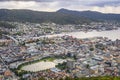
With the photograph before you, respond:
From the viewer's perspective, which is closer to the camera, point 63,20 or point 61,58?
point 61,58

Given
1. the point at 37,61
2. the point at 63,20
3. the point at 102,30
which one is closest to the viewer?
the point at 37,61

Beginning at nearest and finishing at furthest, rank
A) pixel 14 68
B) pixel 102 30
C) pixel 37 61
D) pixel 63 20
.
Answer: pixel 14 68
pixel 37 61
pixel 102 30
pixel 63 20

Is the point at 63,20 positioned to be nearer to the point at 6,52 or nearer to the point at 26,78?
the point at 6,52

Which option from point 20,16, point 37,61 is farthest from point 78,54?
point 20,16

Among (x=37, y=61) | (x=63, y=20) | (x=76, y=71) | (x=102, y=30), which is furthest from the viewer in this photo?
(x=63, y=20)

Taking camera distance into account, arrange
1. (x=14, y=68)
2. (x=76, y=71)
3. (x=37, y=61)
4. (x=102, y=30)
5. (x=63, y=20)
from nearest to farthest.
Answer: (x=76, y=71) → (x=14, y=68) → (x=37, y=61) → (x=102, y=30) → (x=63, y=20)

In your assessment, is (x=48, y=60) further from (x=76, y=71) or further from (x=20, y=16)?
(x=20, y=16)

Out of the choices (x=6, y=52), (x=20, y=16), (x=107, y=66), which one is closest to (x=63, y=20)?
(x=20, y=16)

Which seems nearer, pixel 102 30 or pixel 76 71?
pixel 76 71

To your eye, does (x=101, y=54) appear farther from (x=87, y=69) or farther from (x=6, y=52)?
(x=6, y=52)
